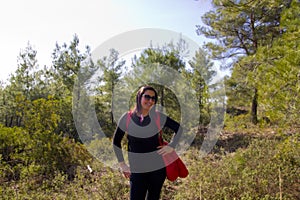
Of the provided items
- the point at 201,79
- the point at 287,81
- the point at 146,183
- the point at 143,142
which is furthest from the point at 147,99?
the point at 201,79

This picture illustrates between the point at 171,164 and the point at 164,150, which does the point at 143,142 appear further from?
the point at 171,164

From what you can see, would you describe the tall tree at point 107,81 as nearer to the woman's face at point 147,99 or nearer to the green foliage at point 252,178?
the green foliage at point 252,178

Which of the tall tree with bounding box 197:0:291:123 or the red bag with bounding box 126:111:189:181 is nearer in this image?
the red bag with bounding box 126:111:189:181

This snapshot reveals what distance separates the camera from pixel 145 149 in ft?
6.63

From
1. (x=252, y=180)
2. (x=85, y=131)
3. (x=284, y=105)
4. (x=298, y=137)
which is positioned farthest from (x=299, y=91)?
(x=85, y=131)

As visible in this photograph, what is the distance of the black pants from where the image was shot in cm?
202

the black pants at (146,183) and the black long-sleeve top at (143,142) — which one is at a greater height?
the black long-sleeve top at (143,142)

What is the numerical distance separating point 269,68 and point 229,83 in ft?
23.8

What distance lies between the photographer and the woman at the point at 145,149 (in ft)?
6.61

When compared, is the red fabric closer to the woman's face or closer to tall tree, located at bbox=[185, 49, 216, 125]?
the woman's face

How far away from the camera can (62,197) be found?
11.3ft

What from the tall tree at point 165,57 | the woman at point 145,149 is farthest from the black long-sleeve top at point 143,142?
the tall tree at point 165,57

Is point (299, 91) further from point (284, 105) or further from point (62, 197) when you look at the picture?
point (62, 197)

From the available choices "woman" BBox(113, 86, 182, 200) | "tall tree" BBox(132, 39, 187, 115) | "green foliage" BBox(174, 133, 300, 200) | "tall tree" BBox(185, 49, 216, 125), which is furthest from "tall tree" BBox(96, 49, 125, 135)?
"woman" BBox(113, 86, 182, 200)
